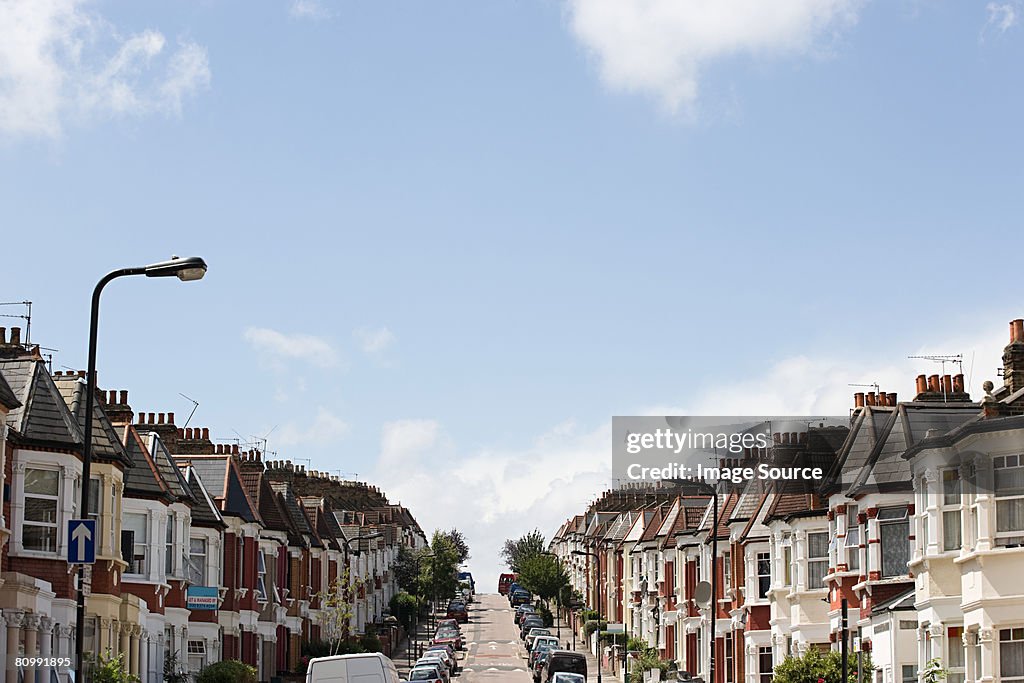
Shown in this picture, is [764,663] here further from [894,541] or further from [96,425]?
[96,425]

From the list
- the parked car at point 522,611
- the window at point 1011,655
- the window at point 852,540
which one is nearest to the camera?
the window at point 1011,655

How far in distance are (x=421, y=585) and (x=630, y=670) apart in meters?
50.5

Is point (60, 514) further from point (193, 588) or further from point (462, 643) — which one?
point (462, 643)

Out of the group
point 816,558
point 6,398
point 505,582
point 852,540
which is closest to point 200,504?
point 816,558

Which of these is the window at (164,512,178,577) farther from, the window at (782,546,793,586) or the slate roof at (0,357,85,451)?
the window at (782,546,793,586)

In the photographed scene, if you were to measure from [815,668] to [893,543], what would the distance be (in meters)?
4.22

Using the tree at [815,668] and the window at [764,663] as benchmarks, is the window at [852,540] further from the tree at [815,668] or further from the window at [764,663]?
the window at [764,663]

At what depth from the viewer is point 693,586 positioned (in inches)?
2908

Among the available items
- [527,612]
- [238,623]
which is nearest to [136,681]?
[238,623]

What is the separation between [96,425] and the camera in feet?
128

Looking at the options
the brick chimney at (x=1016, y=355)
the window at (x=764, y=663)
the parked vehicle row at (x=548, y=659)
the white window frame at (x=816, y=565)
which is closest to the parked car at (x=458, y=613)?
the parked vehicle row at (x=548, y=659)

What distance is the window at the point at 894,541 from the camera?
4009cm

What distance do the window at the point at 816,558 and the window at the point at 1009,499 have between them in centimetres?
1673

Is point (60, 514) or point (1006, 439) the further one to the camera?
point (60, 514)
